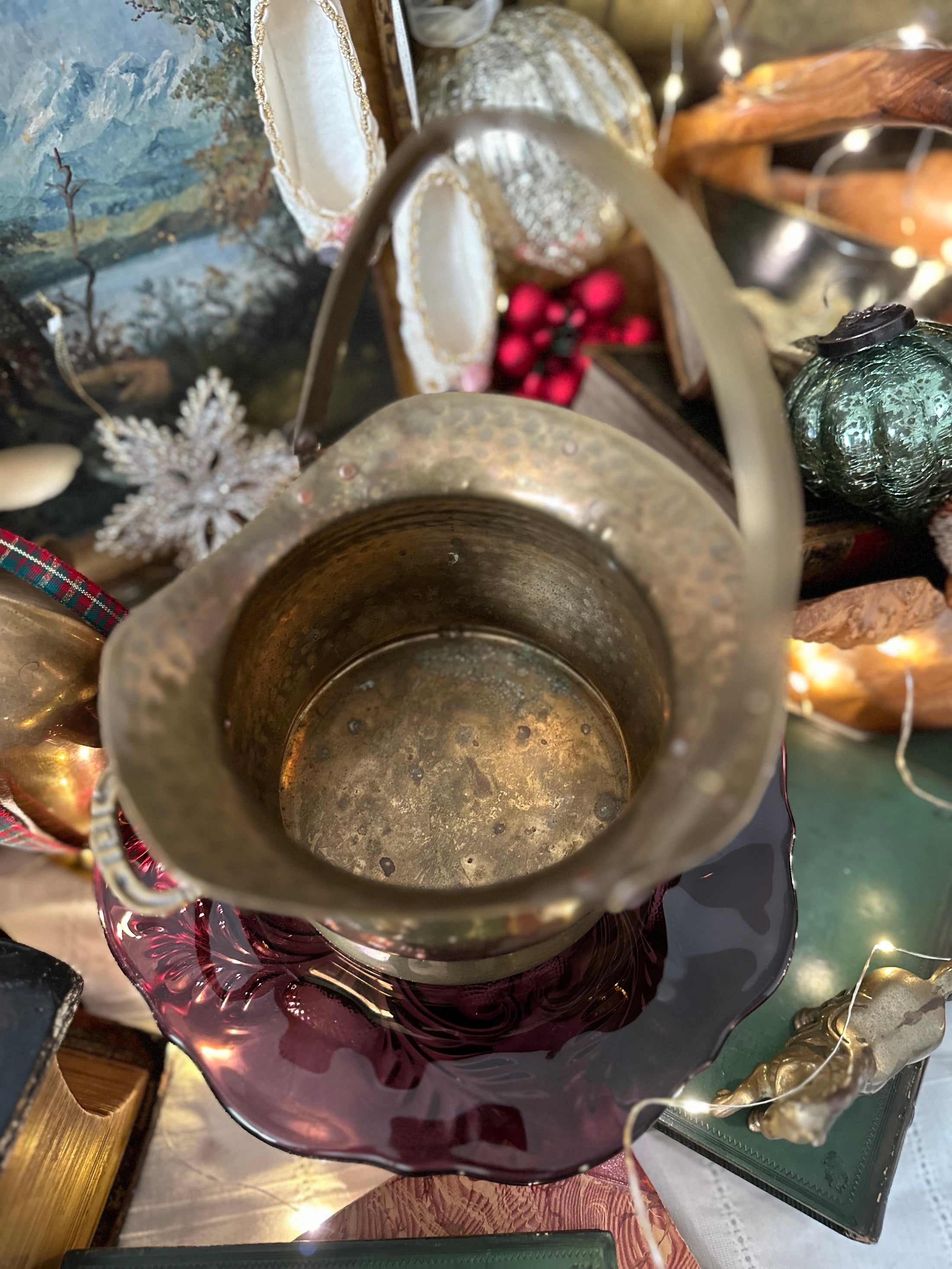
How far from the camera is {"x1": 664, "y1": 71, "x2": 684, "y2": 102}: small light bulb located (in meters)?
0.88

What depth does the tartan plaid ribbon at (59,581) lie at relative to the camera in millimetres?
500

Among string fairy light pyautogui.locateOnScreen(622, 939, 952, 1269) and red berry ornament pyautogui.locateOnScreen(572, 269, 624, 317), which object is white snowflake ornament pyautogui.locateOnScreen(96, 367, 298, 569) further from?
string fairy light pyautogui.locateOnScreen(622, 939, 952, 1269)

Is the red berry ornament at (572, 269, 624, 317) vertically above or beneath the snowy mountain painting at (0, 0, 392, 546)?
beneath

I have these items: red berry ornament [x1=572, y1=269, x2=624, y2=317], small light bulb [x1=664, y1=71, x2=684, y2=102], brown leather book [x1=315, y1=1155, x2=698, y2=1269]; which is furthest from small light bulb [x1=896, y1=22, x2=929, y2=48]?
brown leather book [x1=315, y1=1155, x2=698, y2=1269]

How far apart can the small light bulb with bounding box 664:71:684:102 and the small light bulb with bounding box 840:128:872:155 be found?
19 cm

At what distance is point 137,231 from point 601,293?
0.48m

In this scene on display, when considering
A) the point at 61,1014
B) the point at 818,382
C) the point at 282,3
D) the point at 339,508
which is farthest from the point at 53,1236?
the point at 282,3

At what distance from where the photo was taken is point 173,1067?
2.17ft

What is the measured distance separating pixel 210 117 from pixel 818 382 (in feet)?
1.71

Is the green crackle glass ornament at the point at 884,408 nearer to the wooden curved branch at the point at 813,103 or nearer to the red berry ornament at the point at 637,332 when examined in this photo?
the wooden curved branch at the point at 813,103

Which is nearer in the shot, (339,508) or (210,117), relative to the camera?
(339,508)

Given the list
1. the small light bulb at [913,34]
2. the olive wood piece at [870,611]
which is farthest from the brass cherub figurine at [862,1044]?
the small light bulb at [913,34]

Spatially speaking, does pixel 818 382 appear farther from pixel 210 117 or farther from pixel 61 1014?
pixel 61 1014

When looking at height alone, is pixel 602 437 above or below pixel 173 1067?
above
